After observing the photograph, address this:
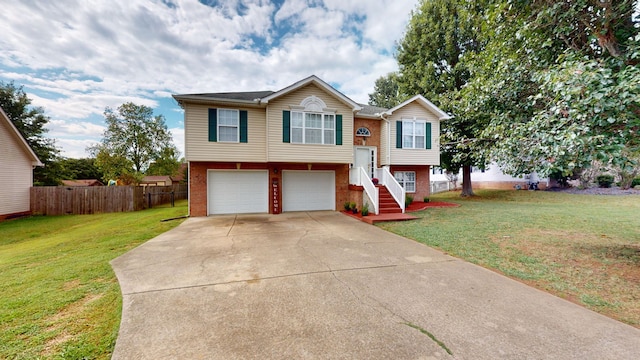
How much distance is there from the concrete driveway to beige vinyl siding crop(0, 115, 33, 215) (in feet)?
41.8

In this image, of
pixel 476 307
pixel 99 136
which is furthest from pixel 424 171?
pixel 99 136

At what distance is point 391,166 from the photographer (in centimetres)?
1390

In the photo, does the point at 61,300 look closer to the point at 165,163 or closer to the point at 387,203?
the point at 387,203

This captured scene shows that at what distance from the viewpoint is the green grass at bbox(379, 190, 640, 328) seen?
361 centimetres

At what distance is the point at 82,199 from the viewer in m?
13.1

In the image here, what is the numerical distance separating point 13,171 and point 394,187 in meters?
19.4

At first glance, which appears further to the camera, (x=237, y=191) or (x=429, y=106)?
(x=429, y=106)

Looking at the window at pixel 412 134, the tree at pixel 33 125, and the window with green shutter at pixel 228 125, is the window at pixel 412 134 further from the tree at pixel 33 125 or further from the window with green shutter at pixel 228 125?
the tree at pixel 33 125

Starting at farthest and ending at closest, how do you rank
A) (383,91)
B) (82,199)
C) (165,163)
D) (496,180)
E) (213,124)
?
(383,91), (165,163), (496,180), (82,199), (213,124)

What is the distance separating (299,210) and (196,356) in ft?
32.6

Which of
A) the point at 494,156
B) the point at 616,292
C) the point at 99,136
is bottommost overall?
the point at 616,292

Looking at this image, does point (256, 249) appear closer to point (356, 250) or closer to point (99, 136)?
point (356, 250)

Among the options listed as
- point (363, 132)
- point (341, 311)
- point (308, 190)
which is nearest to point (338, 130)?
point (363, 132)

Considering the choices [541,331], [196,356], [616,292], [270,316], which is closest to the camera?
[196,356]
